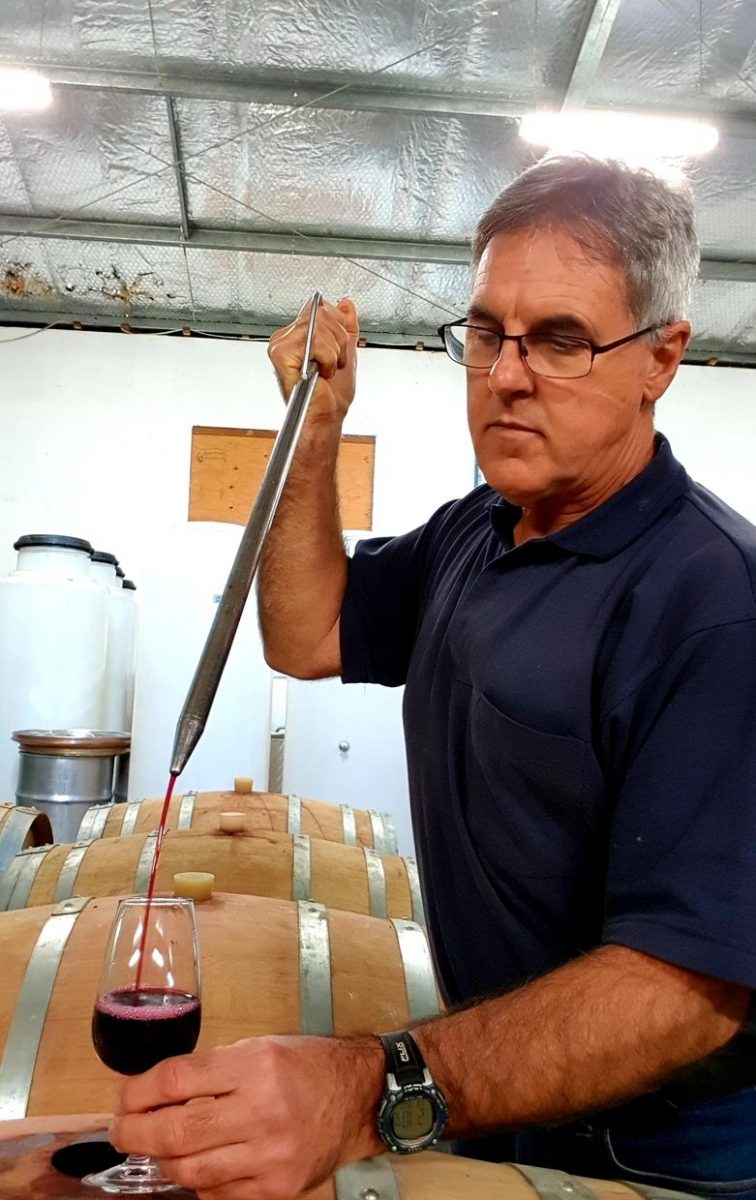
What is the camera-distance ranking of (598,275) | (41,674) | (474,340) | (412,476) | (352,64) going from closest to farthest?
(598,275)
(474,340)
(352,64)
(41,674)
(412,476)

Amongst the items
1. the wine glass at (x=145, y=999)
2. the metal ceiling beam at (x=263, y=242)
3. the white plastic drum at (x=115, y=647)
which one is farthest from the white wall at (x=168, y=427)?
the wine glass at (x=145, y=999)

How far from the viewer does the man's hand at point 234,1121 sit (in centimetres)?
81

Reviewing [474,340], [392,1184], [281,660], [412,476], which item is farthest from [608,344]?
[412,476]

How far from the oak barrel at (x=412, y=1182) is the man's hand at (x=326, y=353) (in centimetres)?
97

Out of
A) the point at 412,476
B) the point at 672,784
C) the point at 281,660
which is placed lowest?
the point at 672,784

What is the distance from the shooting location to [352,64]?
406 centimetres

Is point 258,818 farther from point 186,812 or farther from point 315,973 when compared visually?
point 315,973

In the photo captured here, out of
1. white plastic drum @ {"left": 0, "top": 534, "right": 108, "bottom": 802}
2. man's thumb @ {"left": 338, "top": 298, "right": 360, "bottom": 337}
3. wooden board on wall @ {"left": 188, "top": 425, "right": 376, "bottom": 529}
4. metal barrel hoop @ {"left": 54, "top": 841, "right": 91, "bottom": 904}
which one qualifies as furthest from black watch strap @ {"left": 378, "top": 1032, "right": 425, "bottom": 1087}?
wooden board on wall @ {"left": 188, "top": 425, "right": 376, "bottom": 529}

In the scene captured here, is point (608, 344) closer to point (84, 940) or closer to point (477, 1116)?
point (477, 1116)

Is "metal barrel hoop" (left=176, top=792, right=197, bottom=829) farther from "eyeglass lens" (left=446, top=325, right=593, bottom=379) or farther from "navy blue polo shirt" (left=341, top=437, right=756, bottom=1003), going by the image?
"eyeglass lens" (left=446, top=325, right=593, bottom=379)

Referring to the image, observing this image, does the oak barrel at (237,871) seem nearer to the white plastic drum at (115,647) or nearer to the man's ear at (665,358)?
the man's ear at (665,358)

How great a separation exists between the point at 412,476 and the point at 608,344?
4976 mm

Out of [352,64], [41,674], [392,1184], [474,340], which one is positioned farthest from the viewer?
[41,674]

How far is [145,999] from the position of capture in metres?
0.98
